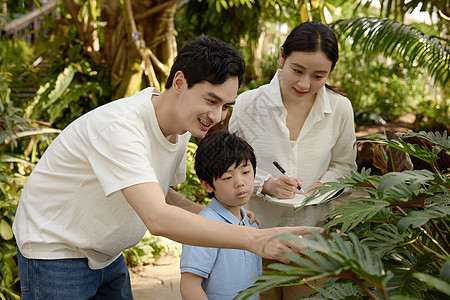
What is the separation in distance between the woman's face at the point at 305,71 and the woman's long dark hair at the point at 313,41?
0.02 metres

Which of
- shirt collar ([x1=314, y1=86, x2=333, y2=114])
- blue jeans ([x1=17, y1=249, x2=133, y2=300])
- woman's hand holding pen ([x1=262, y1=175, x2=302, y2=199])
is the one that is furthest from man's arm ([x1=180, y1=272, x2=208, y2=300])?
shirt collar ([x1=314, y1=86, x2=333, y2=114])

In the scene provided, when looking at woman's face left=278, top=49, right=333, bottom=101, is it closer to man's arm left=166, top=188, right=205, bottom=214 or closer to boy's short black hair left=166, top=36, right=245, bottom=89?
boy's short black hair left=166, top=36, right=245, bottom=89

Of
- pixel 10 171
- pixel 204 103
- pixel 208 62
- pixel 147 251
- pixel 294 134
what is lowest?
pixel 147 251

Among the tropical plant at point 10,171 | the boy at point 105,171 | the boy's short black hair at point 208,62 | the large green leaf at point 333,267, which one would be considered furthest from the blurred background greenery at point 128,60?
the large green leaf at point 333,267

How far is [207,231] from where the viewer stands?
3.91 feet

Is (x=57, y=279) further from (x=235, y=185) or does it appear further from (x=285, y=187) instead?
(x=285, y=187)

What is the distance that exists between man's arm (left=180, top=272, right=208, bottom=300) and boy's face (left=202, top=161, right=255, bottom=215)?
27 centimetres

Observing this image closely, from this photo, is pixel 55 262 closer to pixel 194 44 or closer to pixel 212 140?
pixel 212 140

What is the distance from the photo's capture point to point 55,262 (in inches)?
59.6

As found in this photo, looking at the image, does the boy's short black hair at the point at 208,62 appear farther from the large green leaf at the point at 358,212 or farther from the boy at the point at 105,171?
the large green leaf at the point at 358,212

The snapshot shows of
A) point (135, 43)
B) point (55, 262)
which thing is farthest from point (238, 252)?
point (135, 43)

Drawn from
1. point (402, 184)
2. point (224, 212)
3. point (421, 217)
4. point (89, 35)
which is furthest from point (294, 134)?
point (89, 35)

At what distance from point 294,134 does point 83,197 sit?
0.87m

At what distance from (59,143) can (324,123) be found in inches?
39.1
